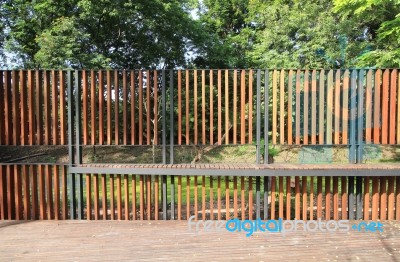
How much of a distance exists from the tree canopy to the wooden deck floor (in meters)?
7.51

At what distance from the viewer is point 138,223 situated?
15.4 ft

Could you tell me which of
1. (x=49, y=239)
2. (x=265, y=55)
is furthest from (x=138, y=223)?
(x=265, y=55)

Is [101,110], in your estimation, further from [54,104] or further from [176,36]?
[176,36]

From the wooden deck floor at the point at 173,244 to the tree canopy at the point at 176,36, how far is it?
7512mm

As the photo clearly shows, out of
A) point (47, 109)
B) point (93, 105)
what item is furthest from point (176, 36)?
point (47, 109)

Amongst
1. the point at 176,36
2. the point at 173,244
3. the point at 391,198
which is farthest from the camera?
the point at 176,36

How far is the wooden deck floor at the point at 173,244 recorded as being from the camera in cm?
356

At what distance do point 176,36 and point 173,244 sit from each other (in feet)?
38.5

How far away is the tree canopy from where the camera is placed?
11.0 metres

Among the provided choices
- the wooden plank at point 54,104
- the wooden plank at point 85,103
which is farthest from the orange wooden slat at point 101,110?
the wooden plank at point 54,104

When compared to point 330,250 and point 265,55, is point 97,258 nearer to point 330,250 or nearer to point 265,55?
point 330,250

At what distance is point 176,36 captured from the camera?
14211 millimetres

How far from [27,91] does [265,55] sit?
10.3 metres

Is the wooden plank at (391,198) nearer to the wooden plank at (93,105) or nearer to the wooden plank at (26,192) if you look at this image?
the wooden plank at (93,105)
